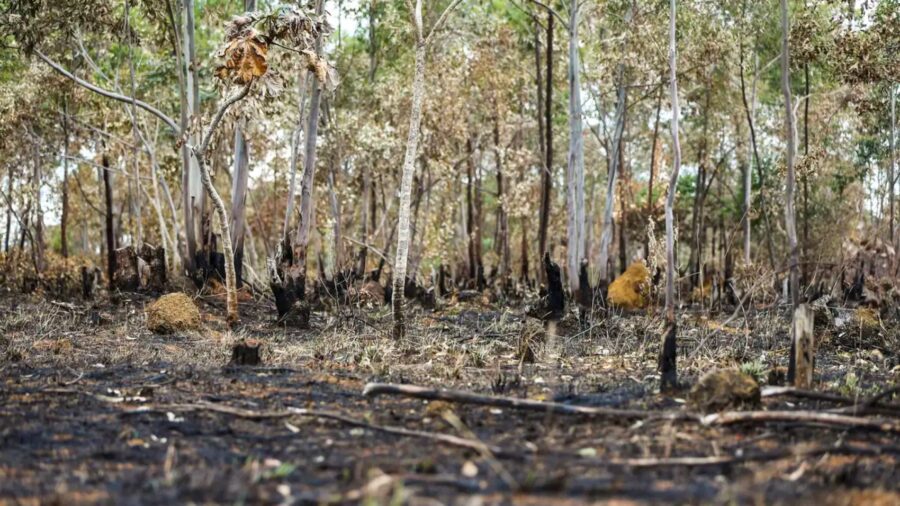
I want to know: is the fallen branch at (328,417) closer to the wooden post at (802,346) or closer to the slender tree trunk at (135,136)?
the wooden post at (802,346)

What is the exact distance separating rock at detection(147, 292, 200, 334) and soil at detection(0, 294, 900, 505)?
3.77ft

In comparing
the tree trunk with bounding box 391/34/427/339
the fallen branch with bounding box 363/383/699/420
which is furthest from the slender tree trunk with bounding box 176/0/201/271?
the fallen branch with bounding box 363/383/699/420

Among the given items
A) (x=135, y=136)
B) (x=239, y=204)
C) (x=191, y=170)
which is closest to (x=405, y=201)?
(x=239, y=204)

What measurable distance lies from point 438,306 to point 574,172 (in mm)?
3816

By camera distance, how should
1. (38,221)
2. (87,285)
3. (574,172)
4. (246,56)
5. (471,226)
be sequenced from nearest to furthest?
(246,56) < (87,285) < (574,172) < (38,221) < (471,226)

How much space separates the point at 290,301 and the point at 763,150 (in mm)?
19052

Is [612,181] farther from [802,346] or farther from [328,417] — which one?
[328,417]

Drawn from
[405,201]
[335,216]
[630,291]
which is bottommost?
[630,291]

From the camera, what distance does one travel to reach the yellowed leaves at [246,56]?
9.09 meters

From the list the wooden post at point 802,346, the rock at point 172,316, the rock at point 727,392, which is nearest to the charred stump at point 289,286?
the rock at point 172,316

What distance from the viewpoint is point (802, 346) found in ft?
20.5

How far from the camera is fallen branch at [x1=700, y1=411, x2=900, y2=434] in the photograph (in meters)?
4.65

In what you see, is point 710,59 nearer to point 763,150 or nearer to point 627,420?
point 763,150

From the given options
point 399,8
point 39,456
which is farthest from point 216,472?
point 399,8
